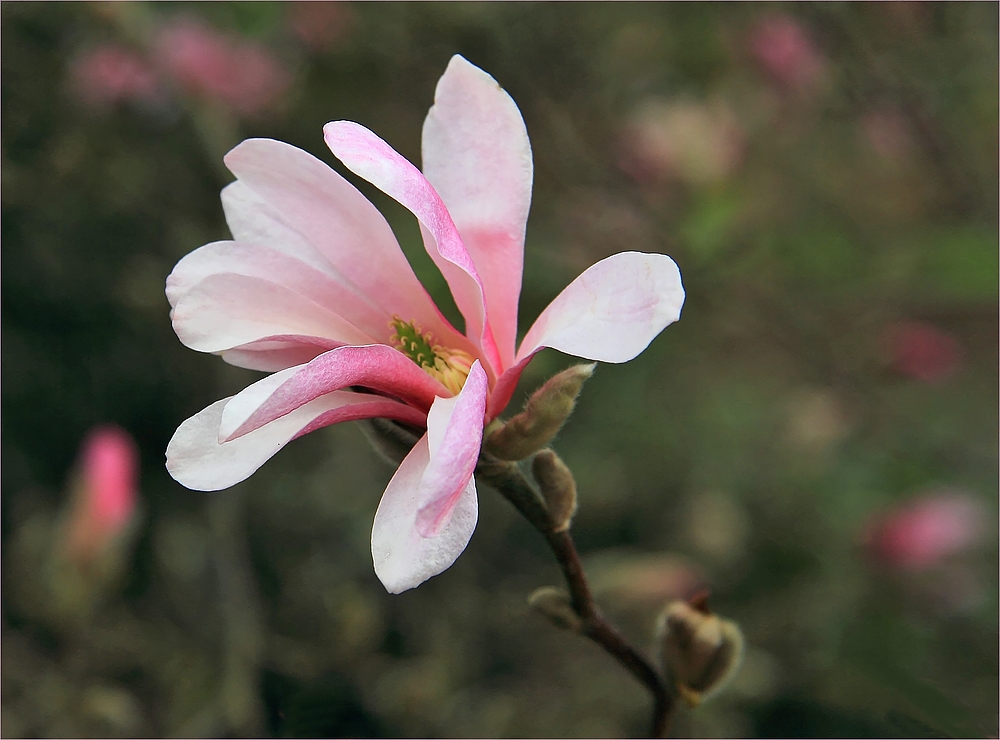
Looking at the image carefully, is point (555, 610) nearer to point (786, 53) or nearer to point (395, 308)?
point (395, 308)

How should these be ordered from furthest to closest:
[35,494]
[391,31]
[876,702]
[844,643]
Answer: [391,31] < [35,494] < [844,643] < [876,702]

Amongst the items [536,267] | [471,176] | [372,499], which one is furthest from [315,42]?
[471,176]

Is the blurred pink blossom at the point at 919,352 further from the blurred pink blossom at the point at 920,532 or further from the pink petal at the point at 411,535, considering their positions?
the pink petal at the point at 411,535

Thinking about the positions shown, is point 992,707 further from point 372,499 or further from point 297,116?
point 297,116

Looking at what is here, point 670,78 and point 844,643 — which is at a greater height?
point 670,78

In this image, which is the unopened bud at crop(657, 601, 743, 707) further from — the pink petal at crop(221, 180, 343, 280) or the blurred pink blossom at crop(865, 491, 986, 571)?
the blurred pink blossom at crop(865, 491, 986, 571)

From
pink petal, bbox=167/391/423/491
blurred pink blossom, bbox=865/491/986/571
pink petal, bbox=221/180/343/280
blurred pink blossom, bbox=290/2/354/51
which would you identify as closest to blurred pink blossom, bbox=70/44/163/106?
blurred pink blossom, bbox=290/2/354/51

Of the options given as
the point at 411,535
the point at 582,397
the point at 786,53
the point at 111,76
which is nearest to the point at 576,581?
the point at 411,535
